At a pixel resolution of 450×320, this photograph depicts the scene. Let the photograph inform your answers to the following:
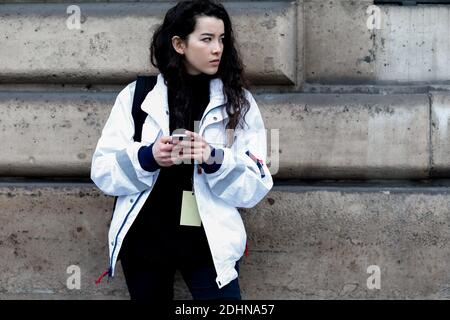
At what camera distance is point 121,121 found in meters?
3.36

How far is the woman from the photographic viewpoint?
3279 mm

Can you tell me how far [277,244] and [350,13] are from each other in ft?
4.28

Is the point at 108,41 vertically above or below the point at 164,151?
above

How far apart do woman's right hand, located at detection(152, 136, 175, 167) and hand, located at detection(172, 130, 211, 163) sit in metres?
0.02

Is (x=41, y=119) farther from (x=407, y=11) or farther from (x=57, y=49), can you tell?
(x=407, y=11)

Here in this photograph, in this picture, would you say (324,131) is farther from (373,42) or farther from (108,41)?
(108,41)

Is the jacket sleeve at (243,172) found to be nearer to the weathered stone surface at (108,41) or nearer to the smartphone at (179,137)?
the smartphone at (179,137)

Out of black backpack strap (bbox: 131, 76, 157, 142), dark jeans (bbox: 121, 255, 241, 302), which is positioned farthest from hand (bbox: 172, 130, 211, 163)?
dark jeans (bbox: 121, 255, 241, 302)

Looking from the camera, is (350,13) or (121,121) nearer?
(121,121)

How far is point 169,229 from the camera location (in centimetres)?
329

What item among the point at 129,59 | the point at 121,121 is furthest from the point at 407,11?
the point at 121,121

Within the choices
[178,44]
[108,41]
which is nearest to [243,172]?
[178,44]

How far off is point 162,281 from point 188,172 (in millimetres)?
481

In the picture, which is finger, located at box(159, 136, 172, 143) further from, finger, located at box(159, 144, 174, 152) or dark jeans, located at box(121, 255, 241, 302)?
dark jeans, located at box(121, 255, 241, 302)
